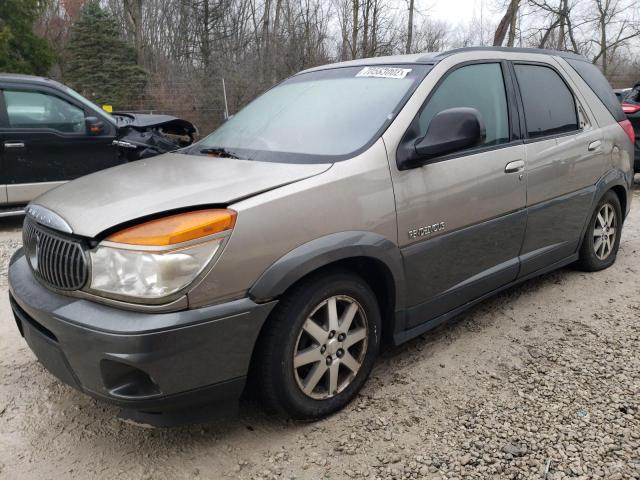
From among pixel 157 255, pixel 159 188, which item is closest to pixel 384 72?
pixel 159 188

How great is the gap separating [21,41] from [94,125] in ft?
45.6

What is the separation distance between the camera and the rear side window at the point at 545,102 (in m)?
3.59

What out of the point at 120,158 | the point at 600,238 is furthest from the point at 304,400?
the point at 120,158

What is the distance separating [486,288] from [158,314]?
82.6 inches

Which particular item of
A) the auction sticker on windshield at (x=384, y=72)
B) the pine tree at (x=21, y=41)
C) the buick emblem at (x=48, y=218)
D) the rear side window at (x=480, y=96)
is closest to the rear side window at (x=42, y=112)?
the buick emblem at (x=48, y=218)

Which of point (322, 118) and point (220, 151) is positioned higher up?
point (322, 118)

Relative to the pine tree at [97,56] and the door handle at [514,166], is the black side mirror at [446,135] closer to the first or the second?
the door handle at [514,166]

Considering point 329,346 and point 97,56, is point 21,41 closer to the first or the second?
point 97,56

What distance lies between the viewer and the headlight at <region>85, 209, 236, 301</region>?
2.02 meters

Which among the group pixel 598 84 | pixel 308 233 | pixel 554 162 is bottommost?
pixel 308 233

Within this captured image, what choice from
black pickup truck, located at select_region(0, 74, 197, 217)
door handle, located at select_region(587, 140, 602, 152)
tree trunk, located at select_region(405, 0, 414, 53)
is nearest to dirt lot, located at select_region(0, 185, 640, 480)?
door handle, located at select_region(587, 140, 602, 152)

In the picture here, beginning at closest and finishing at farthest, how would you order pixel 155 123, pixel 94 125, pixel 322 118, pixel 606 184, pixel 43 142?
1. pixel 322 118
2. pixel 606 184
3. pixel 43 142
4. pixel 94 125
5. pixel 155 123

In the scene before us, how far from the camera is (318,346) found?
98.3 inches

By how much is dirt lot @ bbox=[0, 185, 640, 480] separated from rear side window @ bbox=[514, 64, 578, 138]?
4.54 feet
